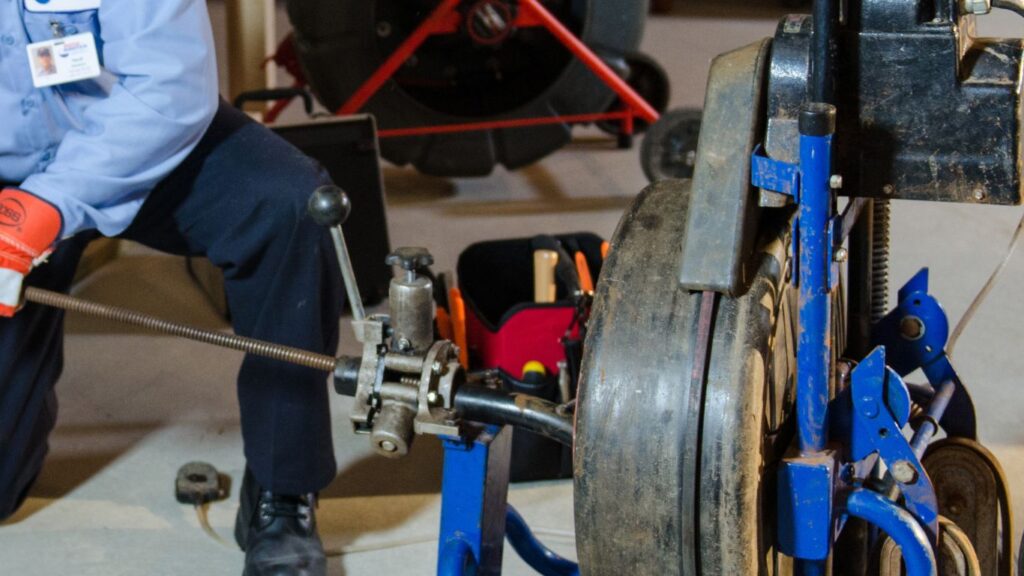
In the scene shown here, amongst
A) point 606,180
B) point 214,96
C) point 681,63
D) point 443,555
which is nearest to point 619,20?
point 606,180

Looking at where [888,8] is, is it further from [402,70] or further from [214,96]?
[402,70]

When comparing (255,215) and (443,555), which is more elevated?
(255,215)

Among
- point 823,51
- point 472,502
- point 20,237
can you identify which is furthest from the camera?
point 20,237

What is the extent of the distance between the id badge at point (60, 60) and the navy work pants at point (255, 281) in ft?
0.62

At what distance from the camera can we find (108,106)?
69.1 inches

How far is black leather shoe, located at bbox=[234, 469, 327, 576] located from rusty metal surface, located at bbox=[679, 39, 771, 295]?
0.92 m

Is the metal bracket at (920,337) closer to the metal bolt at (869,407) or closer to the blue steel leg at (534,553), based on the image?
the metal bolt at (869,407)

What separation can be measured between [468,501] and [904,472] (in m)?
0.44

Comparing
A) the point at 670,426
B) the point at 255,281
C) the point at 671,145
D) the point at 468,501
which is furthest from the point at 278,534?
the point at 671,145

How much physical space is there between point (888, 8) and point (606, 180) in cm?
241

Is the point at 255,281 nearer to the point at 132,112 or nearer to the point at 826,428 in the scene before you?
the point at 132,112

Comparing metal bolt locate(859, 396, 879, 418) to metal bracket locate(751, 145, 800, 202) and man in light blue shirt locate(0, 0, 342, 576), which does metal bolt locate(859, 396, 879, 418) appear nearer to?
metal bracket locate(751, 145, 800, 202)

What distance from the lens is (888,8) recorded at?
1203mm

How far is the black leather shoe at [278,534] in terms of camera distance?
1.91 meters
